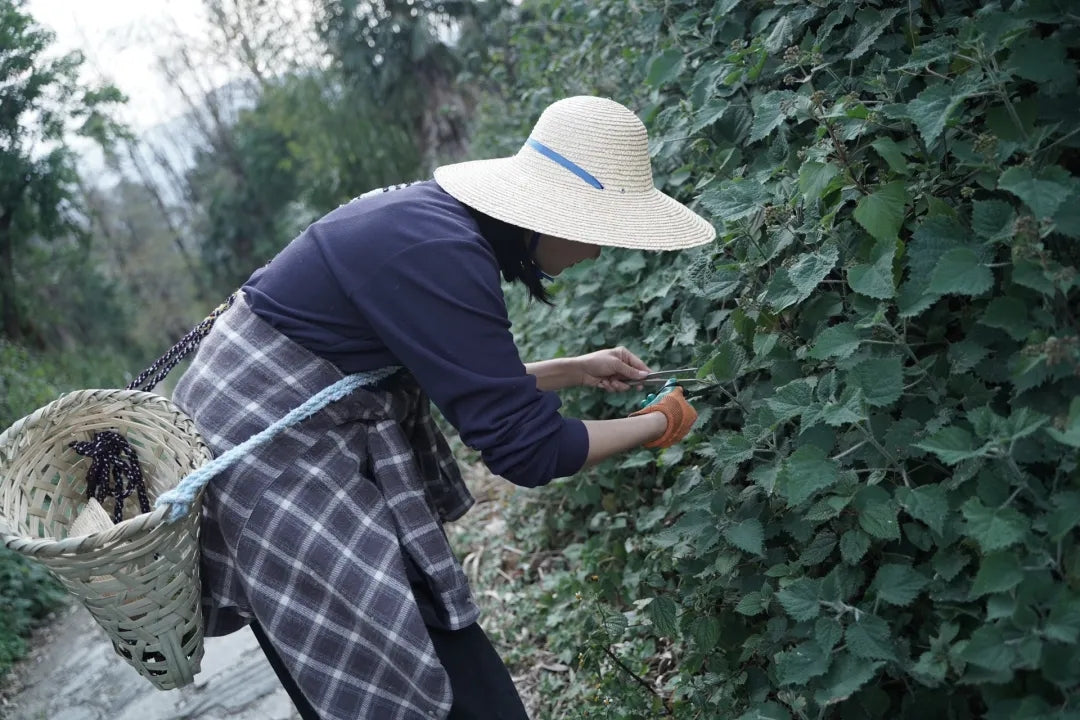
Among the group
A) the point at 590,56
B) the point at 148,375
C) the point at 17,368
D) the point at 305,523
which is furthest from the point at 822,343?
the point at 17,368

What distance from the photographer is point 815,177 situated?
2053 millimetres

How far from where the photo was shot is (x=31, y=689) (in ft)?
14.6

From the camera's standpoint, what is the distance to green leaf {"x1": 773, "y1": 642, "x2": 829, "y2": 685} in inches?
70.1

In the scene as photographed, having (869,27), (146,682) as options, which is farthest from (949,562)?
(146,682)

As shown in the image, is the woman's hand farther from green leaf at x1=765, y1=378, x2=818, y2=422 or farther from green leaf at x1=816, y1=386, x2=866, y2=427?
green leaf at x1=816, y1=386, x2=866, y2=427

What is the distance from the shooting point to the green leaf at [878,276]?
1878mm

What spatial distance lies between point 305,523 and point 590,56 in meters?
3.14

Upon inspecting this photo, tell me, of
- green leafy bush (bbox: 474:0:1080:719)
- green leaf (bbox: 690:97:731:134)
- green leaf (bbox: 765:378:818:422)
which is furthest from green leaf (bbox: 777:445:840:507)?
green leaf (bbox: 690:97:731:134)

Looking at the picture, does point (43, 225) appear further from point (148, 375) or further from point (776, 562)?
point (776, 562)

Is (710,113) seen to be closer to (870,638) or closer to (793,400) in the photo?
(793,400)

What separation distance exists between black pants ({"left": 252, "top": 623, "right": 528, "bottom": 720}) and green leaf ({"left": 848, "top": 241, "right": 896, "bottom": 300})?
Answer: 3.71 feet

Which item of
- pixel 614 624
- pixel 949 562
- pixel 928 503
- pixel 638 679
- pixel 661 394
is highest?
pixel 661 394

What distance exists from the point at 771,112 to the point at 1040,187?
886 millimetres

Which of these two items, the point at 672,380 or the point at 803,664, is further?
the point at 672,380
